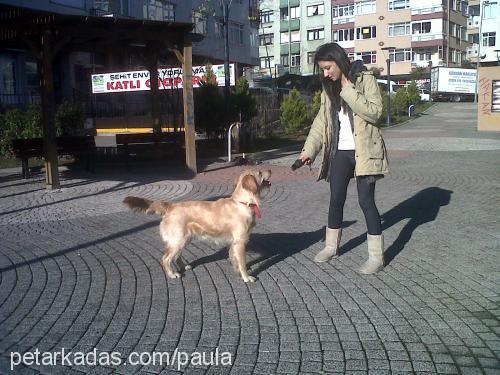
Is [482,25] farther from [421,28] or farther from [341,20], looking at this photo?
[341,20]

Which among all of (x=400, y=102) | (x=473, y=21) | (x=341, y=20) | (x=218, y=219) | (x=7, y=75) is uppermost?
(x=473, y=21)

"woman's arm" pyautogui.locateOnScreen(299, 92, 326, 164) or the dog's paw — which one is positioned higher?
"woman's arm" pyautogui.locateOnScreen(299, 92, 326, 164)

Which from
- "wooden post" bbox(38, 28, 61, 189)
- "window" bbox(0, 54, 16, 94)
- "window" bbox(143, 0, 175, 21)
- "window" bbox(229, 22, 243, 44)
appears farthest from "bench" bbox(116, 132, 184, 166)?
"window" bbox(229, 22, 243, 44)

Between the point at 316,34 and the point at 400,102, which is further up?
the point at 316,34

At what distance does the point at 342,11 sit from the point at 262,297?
78.6 meters

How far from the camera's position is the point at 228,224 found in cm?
500

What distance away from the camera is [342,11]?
77.5 m

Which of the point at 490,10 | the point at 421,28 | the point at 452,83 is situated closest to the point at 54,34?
the point at 452,83

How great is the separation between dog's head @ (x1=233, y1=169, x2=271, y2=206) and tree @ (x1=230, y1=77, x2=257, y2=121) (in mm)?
13238

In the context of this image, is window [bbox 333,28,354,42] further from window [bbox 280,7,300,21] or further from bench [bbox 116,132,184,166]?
bench [bbox 116,132,184,166]

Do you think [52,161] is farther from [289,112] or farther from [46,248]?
[289,112]

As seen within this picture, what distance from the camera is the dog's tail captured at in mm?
4914

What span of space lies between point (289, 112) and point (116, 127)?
22.6ft

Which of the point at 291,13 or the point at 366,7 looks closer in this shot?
the point at 366,7
